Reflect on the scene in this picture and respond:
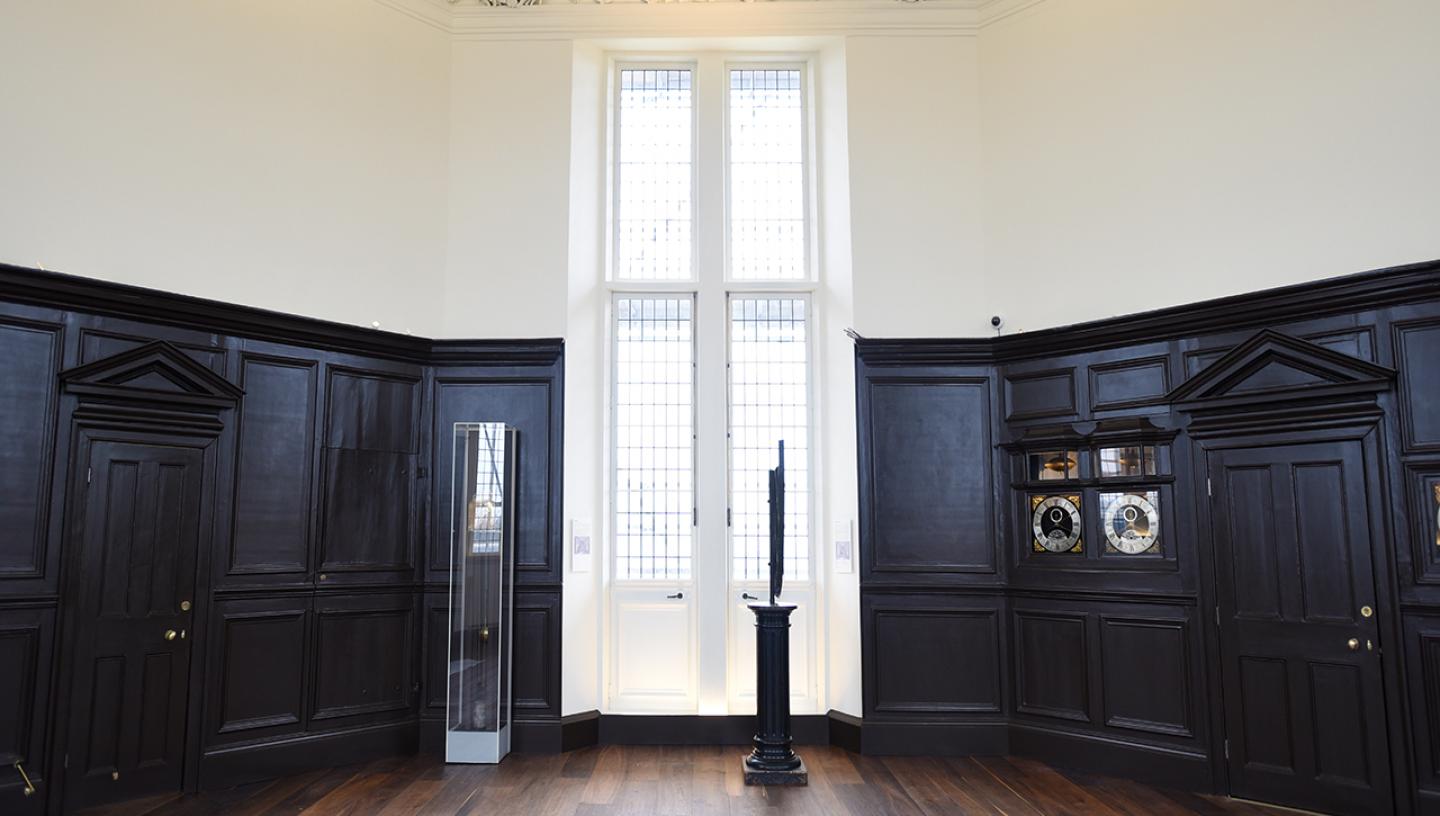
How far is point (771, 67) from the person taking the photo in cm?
771

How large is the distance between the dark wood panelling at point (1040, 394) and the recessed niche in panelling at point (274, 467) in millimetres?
5119

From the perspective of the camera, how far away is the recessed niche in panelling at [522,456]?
684 cm

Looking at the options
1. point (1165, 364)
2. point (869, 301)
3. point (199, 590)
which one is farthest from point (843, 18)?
point (199, 590)

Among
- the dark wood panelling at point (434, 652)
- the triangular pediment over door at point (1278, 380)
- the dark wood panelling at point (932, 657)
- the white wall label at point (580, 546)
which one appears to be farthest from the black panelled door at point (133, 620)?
the triangular pediment over door at point (1278, 380)

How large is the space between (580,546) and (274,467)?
2.24m

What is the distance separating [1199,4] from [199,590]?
764cm

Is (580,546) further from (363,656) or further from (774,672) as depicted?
(774,672)

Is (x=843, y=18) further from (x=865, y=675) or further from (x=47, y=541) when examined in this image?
(x=47, y=541)

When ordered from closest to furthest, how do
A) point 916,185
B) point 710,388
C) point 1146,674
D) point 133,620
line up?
point 133,620 < point 1146,674 < point 916,185 < point 710,388

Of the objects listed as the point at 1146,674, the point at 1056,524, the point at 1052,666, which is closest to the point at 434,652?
the point at 1052,666

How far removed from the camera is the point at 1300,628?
5328 mm

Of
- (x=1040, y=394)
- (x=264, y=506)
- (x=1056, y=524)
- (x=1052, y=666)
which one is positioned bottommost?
(x=1052, y=666)

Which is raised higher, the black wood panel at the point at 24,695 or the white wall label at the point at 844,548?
the white wall label at the point at 844,548

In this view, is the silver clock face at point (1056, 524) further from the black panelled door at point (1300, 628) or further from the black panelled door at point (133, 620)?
the black panelled door at point (133, 620)
